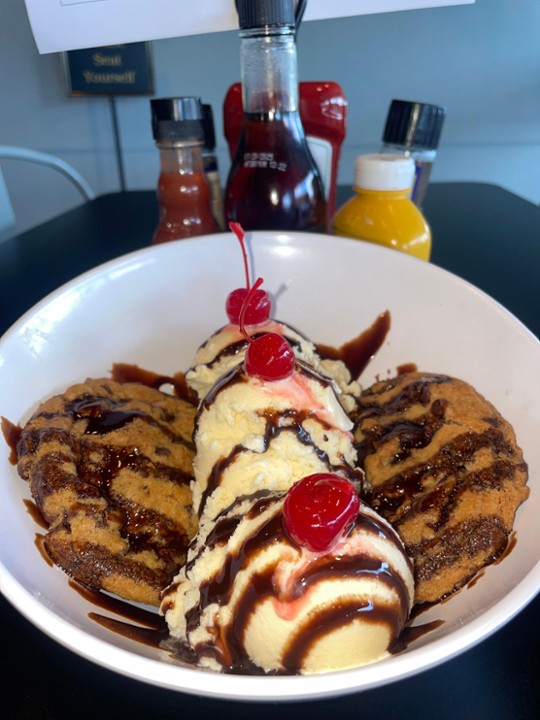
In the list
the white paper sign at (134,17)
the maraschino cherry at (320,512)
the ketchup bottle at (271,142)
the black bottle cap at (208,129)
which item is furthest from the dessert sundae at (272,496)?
the black bottle cap at (208,129)

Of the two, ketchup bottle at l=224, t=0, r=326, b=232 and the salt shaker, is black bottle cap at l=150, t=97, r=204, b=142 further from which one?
the salt shaker

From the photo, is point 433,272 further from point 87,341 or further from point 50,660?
point 50,660

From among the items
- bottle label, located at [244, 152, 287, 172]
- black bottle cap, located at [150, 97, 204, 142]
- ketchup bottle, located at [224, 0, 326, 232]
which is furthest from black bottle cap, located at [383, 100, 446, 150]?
black bottle cap, located at [150, 97, 204, 142]

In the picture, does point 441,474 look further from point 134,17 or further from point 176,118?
point 134,17

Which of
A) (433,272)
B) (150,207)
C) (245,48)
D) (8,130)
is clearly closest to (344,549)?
(433,272)

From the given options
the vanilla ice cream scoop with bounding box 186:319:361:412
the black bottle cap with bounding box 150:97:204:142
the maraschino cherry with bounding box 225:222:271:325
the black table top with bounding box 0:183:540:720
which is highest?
the black bottle cap with bounding box 150:97:204:142

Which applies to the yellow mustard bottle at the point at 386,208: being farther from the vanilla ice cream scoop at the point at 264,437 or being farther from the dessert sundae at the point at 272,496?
the vanilla ice cream scoop at the point at 264,437

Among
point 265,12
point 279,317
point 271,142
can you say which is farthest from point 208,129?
point 279,317
